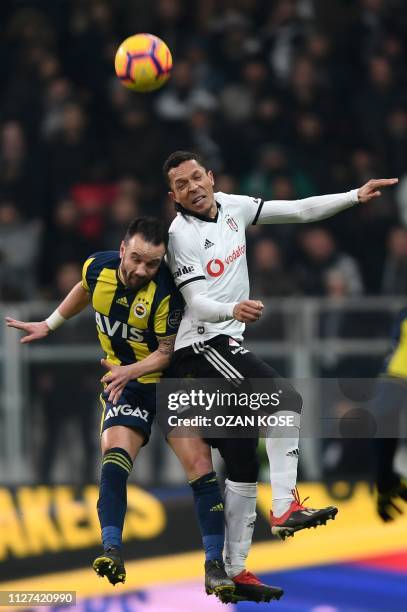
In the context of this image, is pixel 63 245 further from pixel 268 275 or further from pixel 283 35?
pixel 283 35

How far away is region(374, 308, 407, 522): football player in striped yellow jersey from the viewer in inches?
339

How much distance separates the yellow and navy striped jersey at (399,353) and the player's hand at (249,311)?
4.41 feet

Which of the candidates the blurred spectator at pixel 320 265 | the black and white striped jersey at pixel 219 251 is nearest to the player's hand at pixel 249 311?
the black and white striped jersey at pixel 219 251

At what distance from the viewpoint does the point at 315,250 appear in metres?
12.5

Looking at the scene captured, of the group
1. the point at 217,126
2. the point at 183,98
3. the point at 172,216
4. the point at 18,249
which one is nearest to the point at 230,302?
the point at 172,216

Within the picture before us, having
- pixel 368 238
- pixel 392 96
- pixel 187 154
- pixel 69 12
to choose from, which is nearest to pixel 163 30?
pixel 69 12

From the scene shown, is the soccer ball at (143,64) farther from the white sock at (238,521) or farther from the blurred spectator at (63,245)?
the blurred spectator at (63,245)

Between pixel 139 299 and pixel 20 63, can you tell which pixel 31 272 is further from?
pixel 139 299

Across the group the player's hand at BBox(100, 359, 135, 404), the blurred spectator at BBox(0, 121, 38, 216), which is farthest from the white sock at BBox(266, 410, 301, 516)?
the blurred spectator at BBox(0, 121, 38, 216)

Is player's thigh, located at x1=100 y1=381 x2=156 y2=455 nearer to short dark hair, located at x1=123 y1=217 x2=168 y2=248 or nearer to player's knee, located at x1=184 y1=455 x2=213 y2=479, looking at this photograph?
player's knee, located at x1=184 y1=455 x2=213 y2=479

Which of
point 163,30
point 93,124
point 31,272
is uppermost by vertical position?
point 163,30

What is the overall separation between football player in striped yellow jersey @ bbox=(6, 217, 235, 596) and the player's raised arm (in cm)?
68

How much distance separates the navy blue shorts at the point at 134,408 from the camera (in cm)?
823

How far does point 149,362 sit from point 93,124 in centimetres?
615
